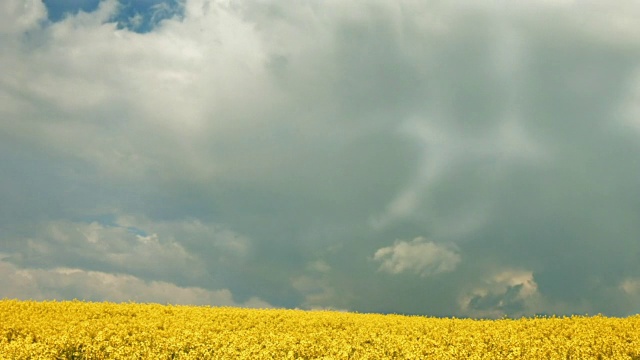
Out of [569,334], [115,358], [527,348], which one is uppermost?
[569,334]

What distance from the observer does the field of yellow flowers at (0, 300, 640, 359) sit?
598 inches

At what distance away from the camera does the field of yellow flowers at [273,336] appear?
15.2m

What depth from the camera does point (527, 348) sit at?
56.8 feet

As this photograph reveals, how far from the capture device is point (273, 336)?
720 inches

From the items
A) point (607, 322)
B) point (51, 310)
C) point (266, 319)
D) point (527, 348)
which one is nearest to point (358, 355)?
point (527, 348)

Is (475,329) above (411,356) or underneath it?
above

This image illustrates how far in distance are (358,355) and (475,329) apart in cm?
1146

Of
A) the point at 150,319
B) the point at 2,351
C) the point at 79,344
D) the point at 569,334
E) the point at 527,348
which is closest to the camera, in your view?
the point at 2,351

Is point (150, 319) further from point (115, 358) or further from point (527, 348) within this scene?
point (527, 348)

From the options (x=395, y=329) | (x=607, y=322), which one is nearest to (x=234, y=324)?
(x=395, y=329)

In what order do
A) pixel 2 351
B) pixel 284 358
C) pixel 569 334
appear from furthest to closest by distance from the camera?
pixel 569 334 → pixel 2 351 → pixel 284 358

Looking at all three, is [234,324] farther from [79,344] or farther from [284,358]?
[284,358]

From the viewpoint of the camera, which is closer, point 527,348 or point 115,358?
point 115,358

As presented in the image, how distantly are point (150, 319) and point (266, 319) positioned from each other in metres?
5.41
